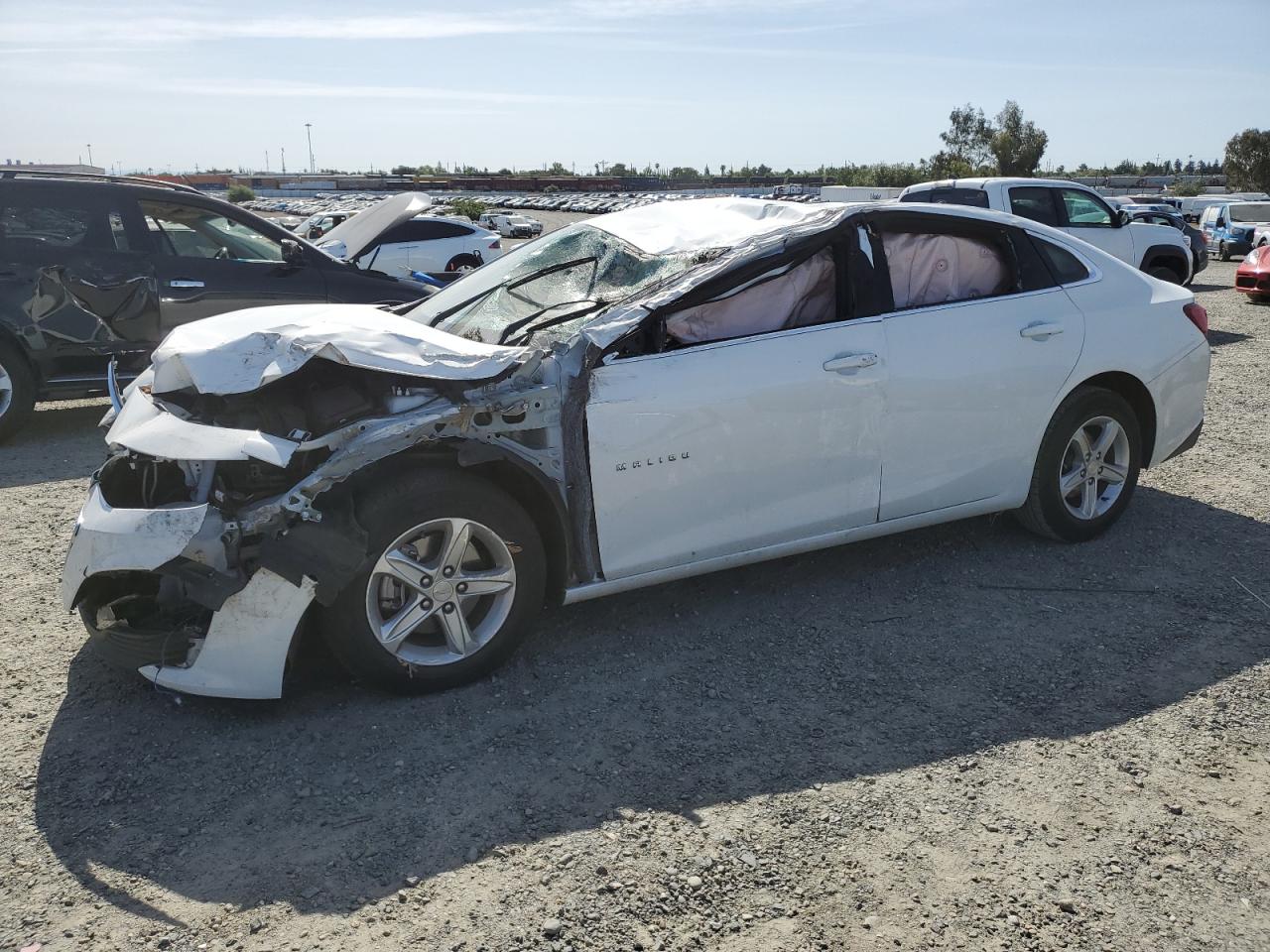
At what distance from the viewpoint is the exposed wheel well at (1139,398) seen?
16.8 ft

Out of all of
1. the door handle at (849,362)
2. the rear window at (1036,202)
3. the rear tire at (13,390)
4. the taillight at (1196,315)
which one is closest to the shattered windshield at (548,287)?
the door handle at (849,362)

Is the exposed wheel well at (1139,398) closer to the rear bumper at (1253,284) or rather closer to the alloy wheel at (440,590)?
the alloy wheel at (440,590)

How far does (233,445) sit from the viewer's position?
343 centimetres

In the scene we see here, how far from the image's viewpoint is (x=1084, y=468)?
5.14 metres

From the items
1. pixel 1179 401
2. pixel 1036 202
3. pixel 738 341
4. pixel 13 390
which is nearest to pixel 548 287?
pixel 738 341

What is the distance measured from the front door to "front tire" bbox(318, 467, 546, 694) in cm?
37

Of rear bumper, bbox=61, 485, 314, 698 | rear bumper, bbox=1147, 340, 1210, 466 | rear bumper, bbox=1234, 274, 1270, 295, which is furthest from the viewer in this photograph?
rear bumper, bbox=1234, 274, 1270, 295

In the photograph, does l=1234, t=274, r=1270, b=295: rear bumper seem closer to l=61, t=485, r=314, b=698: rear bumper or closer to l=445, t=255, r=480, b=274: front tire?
l=445, t=255, r=480, b=274: front tire

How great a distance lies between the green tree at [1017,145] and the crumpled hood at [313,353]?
277ft

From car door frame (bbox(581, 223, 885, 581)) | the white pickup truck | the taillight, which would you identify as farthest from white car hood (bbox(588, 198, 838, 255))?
the white pickup truck

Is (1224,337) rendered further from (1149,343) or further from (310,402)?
(310,402)

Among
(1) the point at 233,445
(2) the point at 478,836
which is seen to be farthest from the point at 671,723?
(1) the point at 233,445

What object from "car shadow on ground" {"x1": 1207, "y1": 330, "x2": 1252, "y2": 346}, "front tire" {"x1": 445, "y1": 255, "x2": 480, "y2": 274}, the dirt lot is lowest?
the dirt lot

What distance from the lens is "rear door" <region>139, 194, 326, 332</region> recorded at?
25.9 ft
